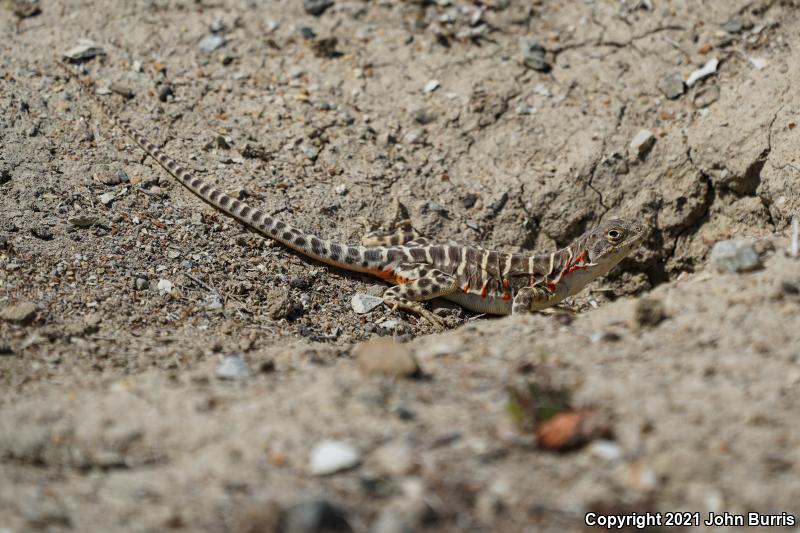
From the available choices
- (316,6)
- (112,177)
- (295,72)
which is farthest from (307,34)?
(112,177)

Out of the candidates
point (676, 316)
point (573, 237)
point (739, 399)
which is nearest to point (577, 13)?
point (573, 237)

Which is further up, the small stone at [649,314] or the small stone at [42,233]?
the small stone at [649,314]

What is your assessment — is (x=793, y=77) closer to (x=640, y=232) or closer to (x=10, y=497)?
(x=640, y=232)

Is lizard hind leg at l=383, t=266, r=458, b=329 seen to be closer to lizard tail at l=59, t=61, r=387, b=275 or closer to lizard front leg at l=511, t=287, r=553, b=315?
lizard tail at l=59, t=61, r=387, b=275

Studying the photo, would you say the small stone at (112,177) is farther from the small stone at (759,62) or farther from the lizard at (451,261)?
the small stone at (759,62)

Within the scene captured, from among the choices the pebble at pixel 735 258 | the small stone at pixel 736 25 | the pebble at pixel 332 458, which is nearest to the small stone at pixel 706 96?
the small stone at pixel 736 25

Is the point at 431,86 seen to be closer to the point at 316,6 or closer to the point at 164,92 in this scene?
the point at 316,6
